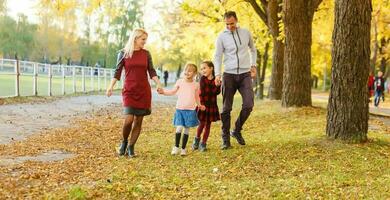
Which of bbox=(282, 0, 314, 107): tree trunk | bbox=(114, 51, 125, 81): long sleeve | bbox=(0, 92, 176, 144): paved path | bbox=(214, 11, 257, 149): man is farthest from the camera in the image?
bbox=(282, 0, 314, 107): tree trunk

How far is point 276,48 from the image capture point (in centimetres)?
2053

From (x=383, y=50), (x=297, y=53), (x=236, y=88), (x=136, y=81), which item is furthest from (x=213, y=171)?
(x=383, y=50)

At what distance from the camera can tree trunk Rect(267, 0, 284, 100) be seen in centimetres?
2016

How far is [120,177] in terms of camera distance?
6672 mm

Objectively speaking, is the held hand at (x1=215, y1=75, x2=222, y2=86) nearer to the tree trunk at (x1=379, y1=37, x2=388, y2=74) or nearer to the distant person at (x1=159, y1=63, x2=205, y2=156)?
the distant person at (x1=159, y1=63, x2=205, y2=156)

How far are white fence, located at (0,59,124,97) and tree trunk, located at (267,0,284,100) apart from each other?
8.79 m

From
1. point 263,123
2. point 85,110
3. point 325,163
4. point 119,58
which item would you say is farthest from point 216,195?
point 85,110

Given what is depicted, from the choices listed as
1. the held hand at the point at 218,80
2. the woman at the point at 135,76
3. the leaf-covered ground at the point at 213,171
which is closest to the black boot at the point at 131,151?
the leaf-covered ground at the point at 213,171

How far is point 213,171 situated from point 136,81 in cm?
188

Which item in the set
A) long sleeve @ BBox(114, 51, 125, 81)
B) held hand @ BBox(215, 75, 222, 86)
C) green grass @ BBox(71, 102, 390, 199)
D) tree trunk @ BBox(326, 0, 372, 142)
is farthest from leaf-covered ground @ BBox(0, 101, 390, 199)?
long sleeve @ BBox(114, 51, 125, 81)

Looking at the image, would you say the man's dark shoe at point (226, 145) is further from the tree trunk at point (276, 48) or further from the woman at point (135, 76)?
the tree trunk at point (276, 48)

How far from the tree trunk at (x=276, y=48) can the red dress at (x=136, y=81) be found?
1226 cm

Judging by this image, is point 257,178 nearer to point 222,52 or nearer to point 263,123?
point 222,52

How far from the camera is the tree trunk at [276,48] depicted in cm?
2016
